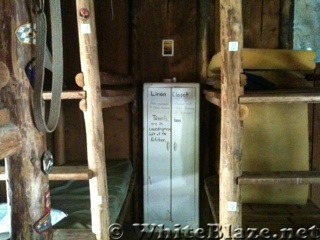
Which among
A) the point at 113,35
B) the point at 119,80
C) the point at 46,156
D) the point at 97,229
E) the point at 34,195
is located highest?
the point at 113,35

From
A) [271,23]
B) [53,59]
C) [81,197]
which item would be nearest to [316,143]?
[271,23]

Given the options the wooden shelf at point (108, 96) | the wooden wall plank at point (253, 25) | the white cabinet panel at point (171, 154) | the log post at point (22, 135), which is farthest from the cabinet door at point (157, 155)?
the log post at point (22, 135)

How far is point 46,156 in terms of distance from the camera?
128 centimetres

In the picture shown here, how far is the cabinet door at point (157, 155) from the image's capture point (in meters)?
3.36

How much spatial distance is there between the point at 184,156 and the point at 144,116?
0.53m

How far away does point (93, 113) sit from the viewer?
1987 millimetres

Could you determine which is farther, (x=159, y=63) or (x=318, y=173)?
(x=159, y=63)

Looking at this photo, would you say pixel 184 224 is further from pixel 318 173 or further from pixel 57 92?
pixel 57 92

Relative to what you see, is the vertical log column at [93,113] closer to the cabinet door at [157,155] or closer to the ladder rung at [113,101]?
the ladder rung at [113,101]

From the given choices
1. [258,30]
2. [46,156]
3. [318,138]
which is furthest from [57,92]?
[318,138]

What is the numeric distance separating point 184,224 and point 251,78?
5.45 feet

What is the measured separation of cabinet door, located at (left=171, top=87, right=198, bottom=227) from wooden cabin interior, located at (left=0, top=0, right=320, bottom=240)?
65mm

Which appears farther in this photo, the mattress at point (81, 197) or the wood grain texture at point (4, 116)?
the mattress at point (81, 197)

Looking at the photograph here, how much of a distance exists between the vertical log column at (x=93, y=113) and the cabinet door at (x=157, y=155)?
1.37 meters
